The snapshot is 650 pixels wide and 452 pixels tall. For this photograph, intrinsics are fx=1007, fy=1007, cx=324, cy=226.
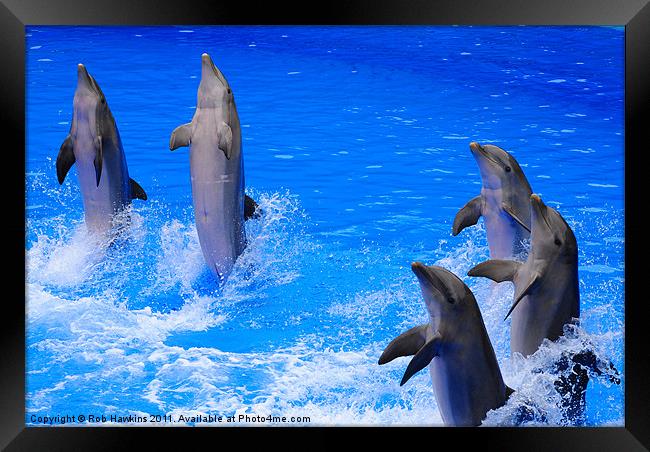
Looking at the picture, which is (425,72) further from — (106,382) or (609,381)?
(106,382)

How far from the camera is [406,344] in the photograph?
6.76 m

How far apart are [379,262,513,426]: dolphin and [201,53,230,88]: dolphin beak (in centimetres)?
229

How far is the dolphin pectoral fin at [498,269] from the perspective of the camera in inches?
289

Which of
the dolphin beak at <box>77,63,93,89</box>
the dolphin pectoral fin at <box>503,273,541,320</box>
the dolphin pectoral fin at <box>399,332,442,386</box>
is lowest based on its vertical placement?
the dolphin pectoral fin at <box>399,332,442,386</box>

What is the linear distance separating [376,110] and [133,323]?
2.55 metres

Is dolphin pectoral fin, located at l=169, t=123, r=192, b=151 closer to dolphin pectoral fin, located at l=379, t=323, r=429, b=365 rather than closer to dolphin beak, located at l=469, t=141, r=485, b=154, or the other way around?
dolphin beak, located at l=469, t=141, r=485, b=154

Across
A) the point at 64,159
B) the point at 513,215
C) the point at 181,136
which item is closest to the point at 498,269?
the point at 513,215

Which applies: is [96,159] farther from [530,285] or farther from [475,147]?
[530,285]

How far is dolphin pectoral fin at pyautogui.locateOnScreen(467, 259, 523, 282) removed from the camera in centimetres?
733

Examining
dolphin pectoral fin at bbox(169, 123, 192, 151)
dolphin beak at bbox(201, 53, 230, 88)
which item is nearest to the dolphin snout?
dolphin beak at bbox(201, 53, 230, 88)

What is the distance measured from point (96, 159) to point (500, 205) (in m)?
3.16

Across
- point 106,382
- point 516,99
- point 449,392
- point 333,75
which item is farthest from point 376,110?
point 106,382
